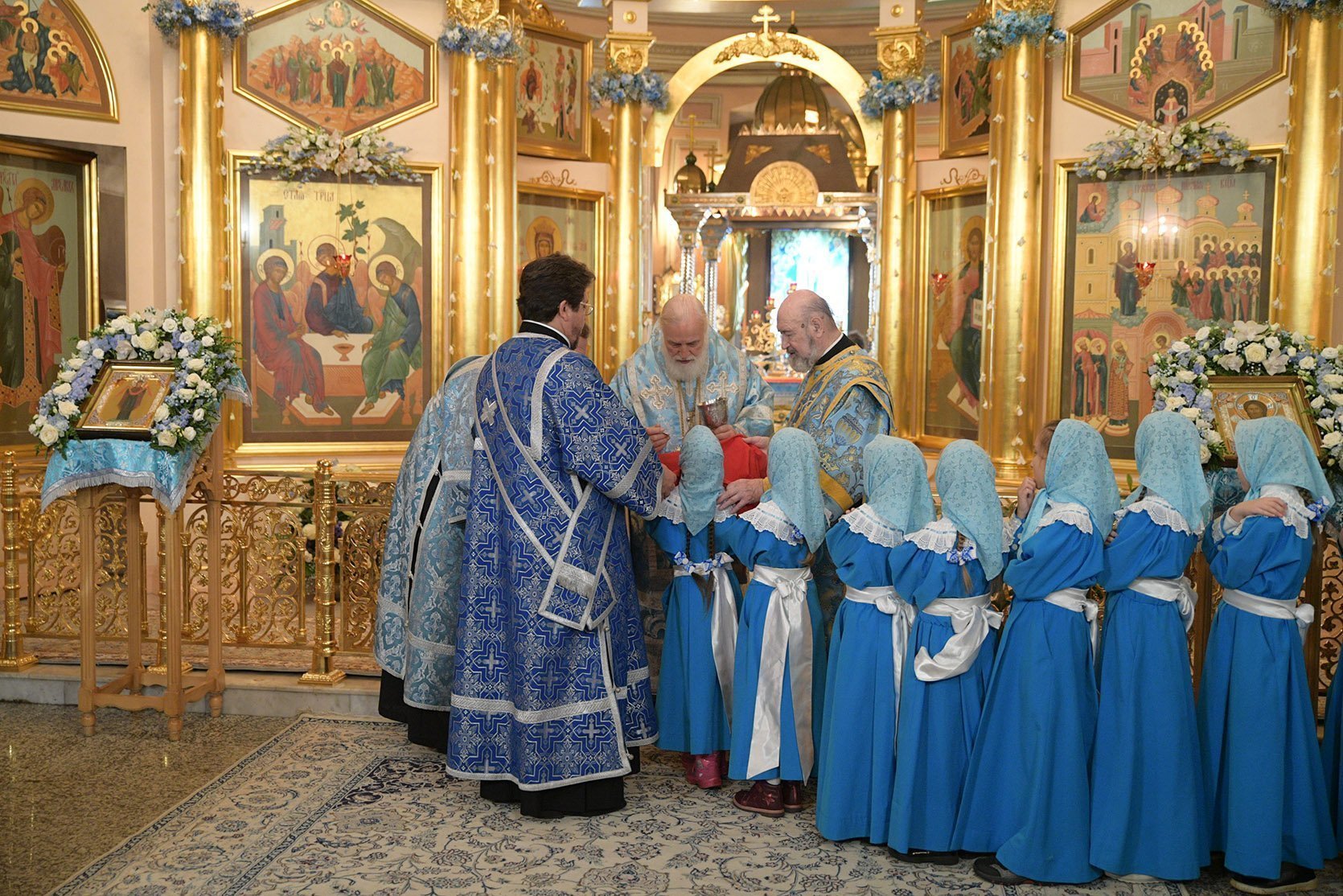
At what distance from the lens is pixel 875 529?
3.90m

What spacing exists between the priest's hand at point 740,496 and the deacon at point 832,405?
0.06 feet

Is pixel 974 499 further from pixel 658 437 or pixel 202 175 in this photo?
pixel 202 175

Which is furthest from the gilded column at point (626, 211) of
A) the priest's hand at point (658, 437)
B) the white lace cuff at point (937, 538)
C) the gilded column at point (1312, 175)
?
the white lace cuff at point (937, 538)

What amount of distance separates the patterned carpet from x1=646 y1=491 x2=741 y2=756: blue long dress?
23 cm

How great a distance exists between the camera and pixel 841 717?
3.95m

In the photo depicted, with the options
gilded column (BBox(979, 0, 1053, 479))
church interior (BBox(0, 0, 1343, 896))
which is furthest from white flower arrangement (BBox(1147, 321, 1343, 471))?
gilded column (BBox(979, 0, 1053, 479))

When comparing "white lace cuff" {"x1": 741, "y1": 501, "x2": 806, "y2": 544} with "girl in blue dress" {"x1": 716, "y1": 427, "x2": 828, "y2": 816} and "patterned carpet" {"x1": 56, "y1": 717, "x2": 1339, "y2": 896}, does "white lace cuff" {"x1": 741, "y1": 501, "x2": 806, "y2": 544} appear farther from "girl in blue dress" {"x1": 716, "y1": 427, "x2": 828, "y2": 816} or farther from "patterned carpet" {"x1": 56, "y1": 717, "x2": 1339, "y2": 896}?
"patterned carpet" {"x1": 56, "y1": 717, "x2": 1339, "y2": 896}

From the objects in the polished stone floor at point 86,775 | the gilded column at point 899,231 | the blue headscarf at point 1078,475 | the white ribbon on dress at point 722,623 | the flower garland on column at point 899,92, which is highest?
the flower garland on column at point 899,92

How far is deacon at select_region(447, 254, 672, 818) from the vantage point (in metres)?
4.25

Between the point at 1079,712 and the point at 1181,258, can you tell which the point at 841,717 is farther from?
the point at 1181,258

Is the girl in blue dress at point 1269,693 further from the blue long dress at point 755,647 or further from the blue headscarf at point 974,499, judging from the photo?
the blue long dress at point 755,647

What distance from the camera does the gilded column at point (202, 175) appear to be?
8.37 metres

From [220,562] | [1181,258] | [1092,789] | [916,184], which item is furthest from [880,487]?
[916,184]

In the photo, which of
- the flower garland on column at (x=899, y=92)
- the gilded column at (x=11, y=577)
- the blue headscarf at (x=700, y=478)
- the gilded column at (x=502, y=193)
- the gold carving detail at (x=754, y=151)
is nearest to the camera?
the blue headscarf at (x=700, y=478)
